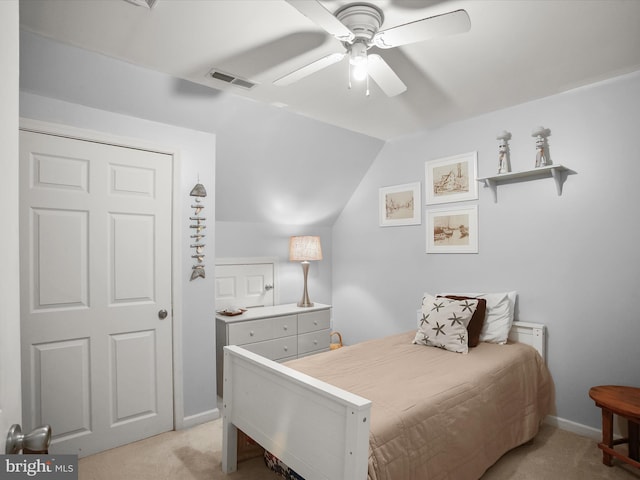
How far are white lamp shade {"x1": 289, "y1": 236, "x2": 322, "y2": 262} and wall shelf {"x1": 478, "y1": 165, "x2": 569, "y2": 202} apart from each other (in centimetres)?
179

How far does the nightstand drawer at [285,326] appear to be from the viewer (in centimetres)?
359

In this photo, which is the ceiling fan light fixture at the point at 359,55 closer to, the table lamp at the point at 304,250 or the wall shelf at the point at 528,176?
the wall shelf at the point at 528,176

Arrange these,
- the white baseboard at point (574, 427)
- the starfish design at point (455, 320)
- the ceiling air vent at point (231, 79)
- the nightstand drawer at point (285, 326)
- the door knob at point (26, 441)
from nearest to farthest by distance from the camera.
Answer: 1. the door knob at point (26, 441)
2. the ceiling air vent at point (231, 79)
3. the white baseboard at point (574, 427)
4. the starfish design at point (455, 320)
5. the nightstand drawer at point (285, 326)

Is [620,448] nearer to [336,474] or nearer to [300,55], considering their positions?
[336,474]

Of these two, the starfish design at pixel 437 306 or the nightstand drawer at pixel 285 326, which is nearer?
the starfish design at pixel 437 306

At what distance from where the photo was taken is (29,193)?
2234 mm

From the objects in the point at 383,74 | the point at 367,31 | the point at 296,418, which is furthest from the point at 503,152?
the point at 296,418

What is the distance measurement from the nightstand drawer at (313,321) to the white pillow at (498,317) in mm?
1631

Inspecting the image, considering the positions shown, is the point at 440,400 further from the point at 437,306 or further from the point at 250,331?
the point at 250,331

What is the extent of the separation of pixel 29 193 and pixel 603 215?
3.71m

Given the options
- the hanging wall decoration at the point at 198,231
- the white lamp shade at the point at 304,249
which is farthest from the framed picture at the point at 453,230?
the hanging wall decoration at the point at 198,231

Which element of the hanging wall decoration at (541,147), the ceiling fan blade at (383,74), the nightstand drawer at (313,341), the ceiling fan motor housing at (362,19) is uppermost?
the ceiling fan motor housing at (362,19)

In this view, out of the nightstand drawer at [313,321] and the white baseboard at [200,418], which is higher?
the nightstand drawer at [313,321]

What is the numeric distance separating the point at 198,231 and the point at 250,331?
1061 mm
